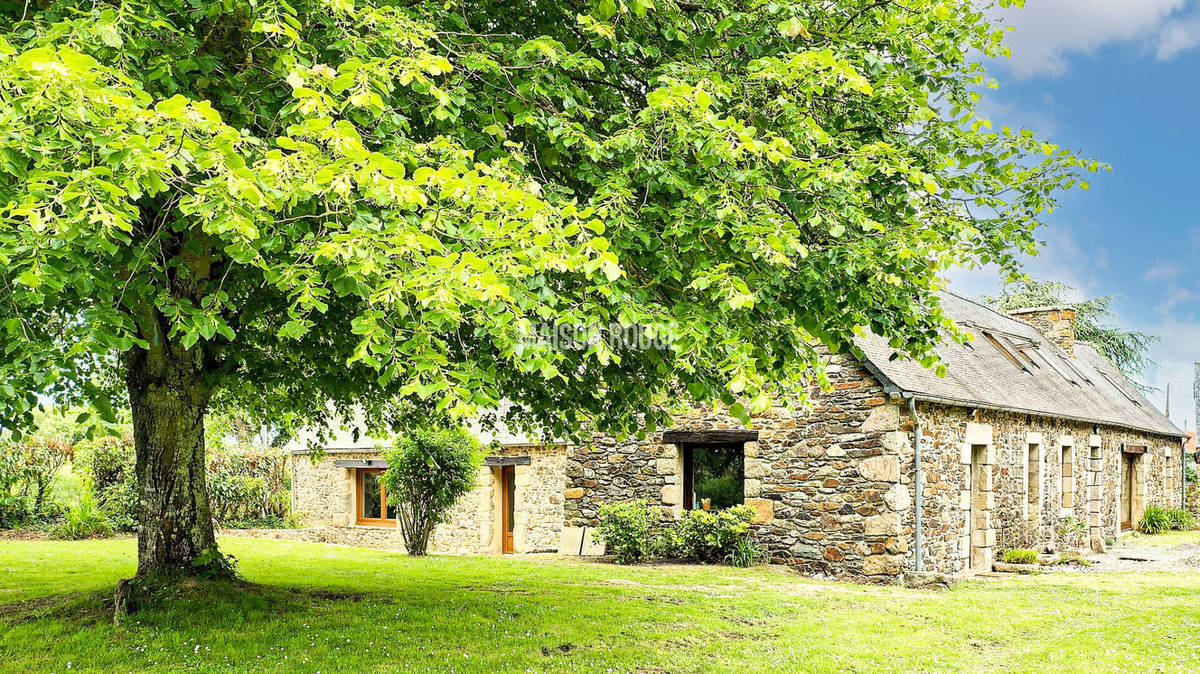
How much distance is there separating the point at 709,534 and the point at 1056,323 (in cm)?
1761

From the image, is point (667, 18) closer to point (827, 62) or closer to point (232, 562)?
point (827, 62)

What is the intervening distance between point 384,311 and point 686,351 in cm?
163

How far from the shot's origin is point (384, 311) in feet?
14.9

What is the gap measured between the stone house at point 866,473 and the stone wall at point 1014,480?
4 centimetres

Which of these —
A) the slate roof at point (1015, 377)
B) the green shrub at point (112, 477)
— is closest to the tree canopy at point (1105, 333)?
the slate roof at point (1015, 377)

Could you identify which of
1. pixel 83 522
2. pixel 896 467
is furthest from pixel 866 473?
pixel 83 522

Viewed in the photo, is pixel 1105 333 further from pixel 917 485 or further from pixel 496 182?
pixel 496 182

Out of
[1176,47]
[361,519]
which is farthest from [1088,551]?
[1176,47]

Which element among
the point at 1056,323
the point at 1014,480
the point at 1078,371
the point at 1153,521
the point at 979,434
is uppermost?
the point at 1056,323

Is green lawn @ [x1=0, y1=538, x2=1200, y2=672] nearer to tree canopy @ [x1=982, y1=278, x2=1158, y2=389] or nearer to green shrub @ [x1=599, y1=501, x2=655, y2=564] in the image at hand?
green shrub @ [x1=599, y1=501, x2=655, y2=564]

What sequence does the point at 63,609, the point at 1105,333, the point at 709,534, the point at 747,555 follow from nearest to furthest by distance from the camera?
1. the point at 63,609
2. the point at 747,555
3. the point at 709,534
4. the point at 1105,333

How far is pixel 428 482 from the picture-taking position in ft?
51.3

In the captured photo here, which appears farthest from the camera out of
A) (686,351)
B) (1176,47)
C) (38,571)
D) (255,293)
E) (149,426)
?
(1176,47)

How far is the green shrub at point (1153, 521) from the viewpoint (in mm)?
23484
